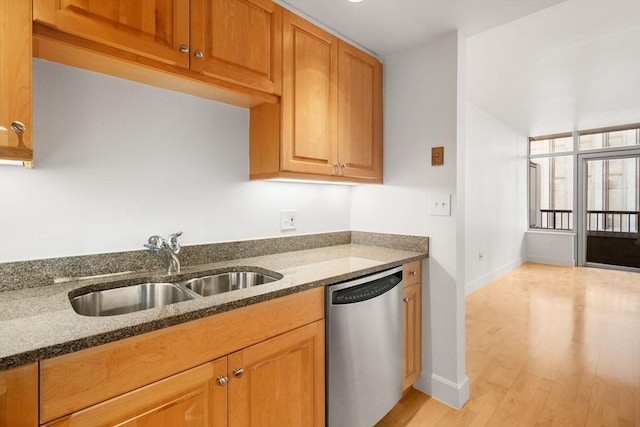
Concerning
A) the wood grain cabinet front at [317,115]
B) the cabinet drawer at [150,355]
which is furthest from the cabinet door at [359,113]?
the cabinet drawer at [150,355]

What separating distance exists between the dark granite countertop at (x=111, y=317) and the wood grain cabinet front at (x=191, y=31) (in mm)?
872

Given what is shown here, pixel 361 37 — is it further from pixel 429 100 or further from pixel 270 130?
pixel 270 130

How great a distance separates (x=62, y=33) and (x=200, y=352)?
114cm

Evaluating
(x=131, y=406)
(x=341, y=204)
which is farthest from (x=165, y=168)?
(x=341, y=204)

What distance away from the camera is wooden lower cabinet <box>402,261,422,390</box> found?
75.6 inches

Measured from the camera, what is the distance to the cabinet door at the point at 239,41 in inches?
53.6

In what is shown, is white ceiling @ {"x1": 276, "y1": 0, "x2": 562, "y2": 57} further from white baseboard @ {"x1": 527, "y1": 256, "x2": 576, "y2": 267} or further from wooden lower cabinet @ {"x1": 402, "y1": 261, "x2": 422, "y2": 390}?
white baseboard @ {"x1": 527, "y1": 256, "x2": 576, "y2": 267}

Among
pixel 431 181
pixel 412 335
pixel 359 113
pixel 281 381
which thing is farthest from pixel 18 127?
pixel 412 335

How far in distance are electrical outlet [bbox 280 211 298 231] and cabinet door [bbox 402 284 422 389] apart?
2.62 ft

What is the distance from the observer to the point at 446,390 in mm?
1986

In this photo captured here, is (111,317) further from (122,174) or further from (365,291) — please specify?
(365,291)

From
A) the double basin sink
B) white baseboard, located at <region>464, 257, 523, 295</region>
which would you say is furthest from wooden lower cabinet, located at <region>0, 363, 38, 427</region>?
white baseboard, located at <region>464, 257, 523, 295</region>

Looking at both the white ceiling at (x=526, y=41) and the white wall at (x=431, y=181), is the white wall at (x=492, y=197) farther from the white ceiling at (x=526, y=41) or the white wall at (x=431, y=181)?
the white wall at (x=431, y=181)

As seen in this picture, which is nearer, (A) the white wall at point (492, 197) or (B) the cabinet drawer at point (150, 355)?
(B) the cabinet drawer at point (150, 355)
